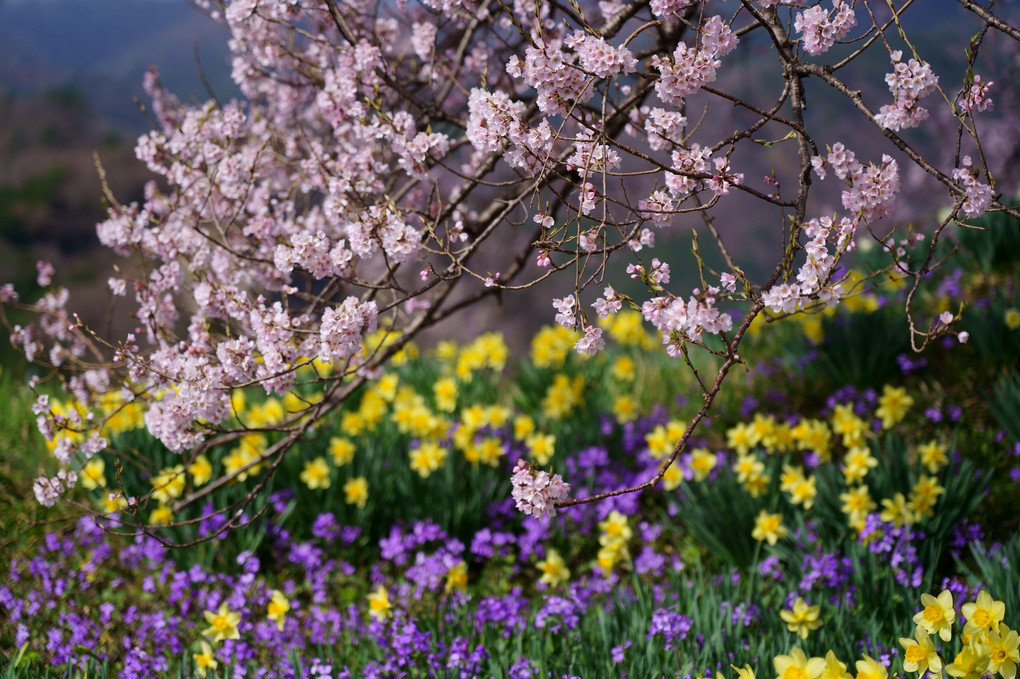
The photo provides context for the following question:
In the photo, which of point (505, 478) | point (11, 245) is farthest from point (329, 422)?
point (11, 245)

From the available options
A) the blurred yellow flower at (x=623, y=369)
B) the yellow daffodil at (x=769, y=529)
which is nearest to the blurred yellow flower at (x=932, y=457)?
the yellow daffodil at (x=769, y=529)

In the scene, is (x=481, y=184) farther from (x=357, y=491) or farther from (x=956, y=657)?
(x=956, y=657)

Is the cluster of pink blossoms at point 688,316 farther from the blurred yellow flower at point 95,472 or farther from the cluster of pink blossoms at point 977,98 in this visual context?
the blurred yellow flower at point 95,472

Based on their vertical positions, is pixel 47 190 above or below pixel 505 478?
above

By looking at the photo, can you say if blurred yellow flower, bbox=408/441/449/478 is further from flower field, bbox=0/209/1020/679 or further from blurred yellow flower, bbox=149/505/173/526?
blurred yellow flower, bbox=149/505/173/526

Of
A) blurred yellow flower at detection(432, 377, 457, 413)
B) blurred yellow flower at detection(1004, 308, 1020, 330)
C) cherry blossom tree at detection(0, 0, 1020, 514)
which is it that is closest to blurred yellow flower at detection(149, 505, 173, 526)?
cherry blossom tree at detection(0, 0, 1020, 514)

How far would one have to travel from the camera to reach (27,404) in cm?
436

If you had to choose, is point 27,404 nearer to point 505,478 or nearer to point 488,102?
point 505,478

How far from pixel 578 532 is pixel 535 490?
177 centimetres

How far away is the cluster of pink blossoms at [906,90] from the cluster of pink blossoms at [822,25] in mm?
166

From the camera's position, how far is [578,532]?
10.9 feet

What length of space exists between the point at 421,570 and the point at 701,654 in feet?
3.82

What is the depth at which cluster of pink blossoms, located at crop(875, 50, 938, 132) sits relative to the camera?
1.67 m

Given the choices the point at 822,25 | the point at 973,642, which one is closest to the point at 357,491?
the point at 973,642
